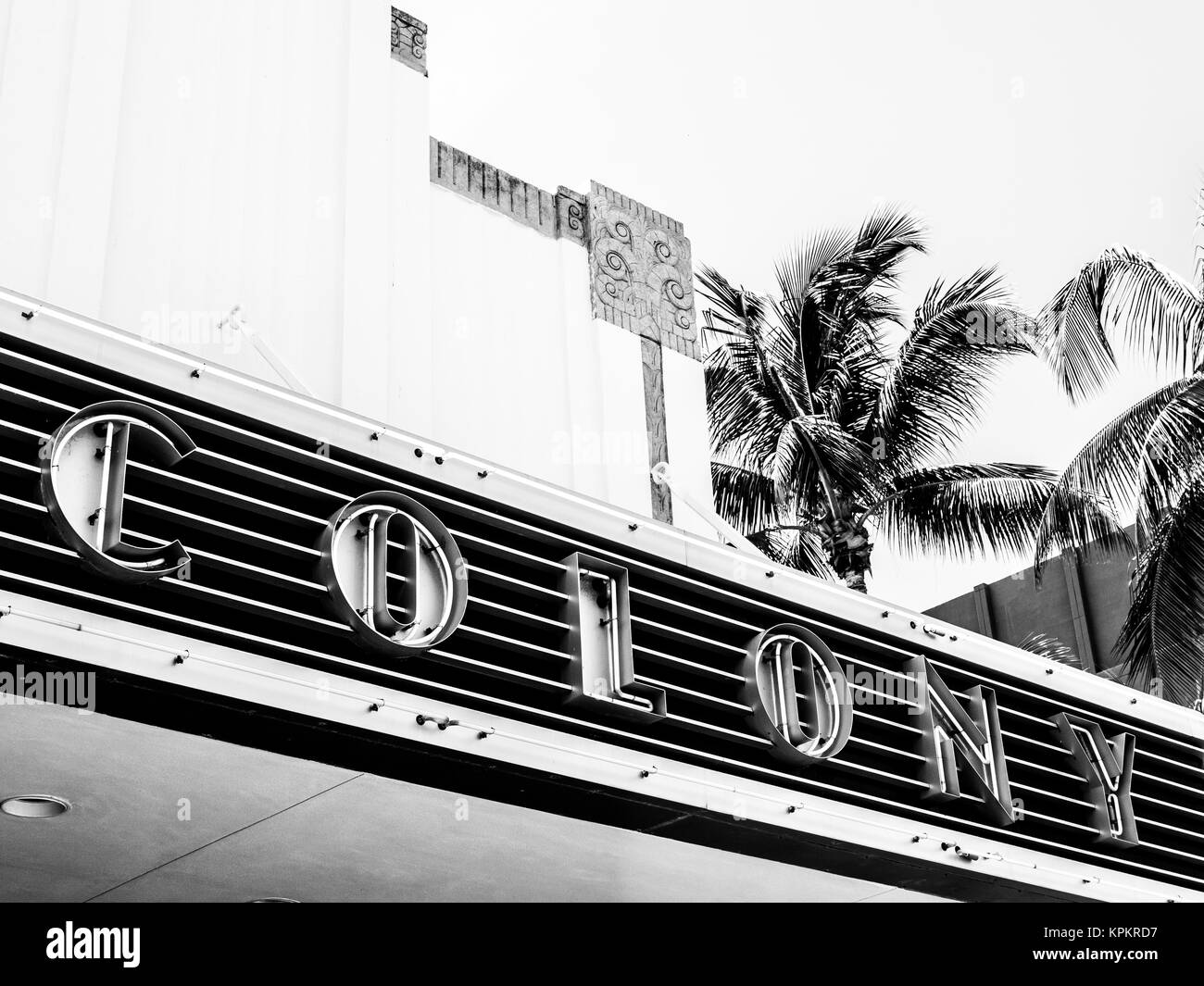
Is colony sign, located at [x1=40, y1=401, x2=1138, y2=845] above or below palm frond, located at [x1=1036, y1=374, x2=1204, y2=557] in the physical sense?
below

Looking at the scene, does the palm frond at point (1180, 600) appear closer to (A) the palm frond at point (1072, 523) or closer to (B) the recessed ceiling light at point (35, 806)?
(A) the palm frond at point (1072, 523)

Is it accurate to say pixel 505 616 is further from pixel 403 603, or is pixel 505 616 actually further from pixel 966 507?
pixel 966 507

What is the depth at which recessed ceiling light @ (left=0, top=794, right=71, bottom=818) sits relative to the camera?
19.7ft

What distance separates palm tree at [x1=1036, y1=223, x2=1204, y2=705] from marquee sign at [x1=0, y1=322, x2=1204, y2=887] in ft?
24.6

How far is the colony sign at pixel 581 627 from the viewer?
5617mm

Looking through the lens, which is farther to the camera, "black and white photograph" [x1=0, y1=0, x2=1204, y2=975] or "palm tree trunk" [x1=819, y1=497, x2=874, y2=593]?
"palm tree trunk" [x1=819, y1=497, x2=874, y2=593]

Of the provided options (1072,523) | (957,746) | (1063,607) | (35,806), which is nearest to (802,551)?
(1072,523)

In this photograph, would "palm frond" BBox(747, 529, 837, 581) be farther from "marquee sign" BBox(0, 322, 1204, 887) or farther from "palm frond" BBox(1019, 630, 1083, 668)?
"marquee sign" BBox(0, 322, 1204, 887)

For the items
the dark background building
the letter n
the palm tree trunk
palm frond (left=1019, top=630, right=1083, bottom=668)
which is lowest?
the letter n

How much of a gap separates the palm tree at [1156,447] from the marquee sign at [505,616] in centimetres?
750

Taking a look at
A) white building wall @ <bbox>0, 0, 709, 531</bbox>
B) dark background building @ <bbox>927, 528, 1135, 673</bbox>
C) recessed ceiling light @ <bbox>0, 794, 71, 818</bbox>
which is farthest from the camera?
dark background building @ <bbox>927, 528, 1135, 673</bbox>

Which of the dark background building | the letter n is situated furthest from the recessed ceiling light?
the dark background building
